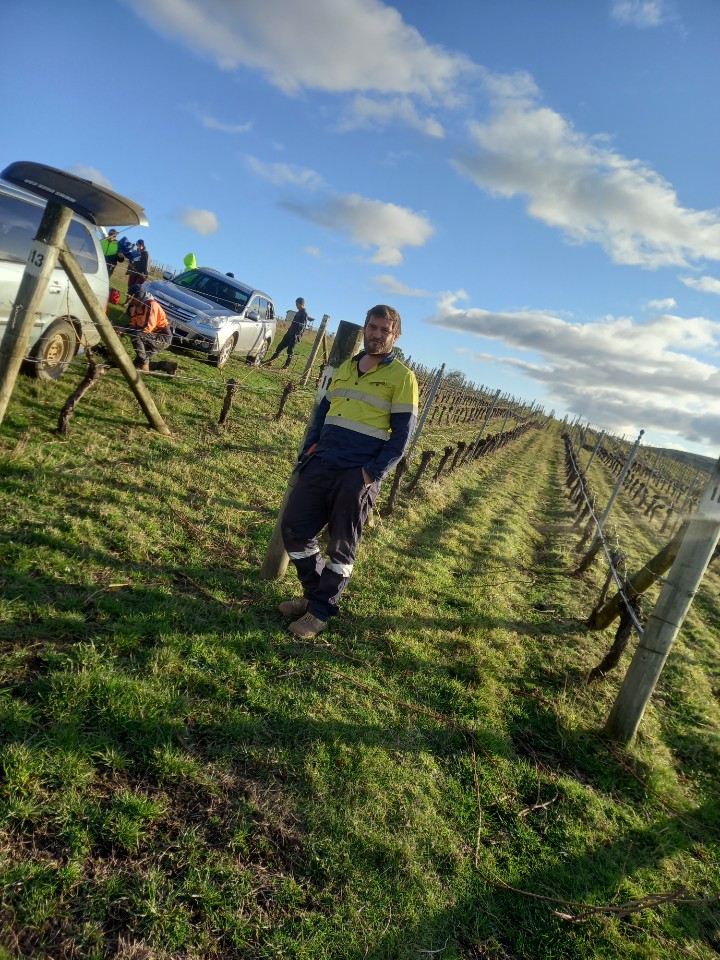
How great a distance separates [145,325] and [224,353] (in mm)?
3438

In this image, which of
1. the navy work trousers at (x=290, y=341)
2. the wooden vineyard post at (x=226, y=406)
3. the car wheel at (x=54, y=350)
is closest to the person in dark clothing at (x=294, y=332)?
the navy work trousers at (x=290, y=341)

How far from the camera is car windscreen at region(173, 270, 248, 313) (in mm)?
11406

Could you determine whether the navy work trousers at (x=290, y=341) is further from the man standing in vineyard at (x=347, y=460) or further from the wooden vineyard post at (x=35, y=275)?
the man standing in vineyard at (x=347, y=460)

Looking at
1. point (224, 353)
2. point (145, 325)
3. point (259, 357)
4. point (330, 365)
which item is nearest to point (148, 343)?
point (145, 325)

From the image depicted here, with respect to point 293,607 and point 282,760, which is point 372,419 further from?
point 282,760

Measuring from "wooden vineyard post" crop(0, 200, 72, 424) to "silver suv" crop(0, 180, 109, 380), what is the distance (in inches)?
21.3

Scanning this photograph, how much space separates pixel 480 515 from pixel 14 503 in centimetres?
665

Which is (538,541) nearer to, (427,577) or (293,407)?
(427,577)

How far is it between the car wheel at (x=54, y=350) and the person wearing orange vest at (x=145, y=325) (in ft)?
3.19

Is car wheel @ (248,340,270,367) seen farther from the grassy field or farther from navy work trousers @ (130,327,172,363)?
the grassy field

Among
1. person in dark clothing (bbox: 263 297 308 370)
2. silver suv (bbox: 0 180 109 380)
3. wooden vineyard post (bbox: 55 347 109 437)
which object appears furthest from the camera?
person in dark clothing (bbox: 263 297 308 370)

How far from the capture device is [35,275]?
371cm

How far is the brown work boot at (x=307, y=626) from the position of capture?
351 centimetres

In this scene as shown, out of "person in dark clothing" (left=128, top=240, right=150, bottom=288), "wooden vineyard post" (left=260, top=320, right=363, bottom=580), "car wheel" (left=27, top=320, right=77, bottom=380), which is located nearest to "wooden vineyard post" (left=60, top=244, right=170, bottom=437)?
"car wheel" (left=27, top=320, right=77, bottom=380)
